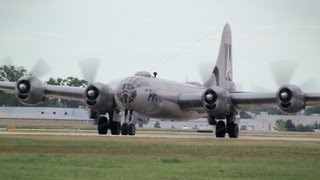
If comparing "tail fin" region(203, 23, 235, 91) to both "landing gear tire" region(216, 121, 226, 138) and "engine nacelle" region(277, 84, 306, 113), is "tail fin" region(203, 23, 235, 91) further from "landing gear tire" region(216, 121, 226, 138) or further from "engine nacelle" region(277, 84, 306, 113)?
"engine nacelle" region(277, 84, 306, 113)

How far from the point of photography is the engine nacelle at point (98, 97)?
6184 cm

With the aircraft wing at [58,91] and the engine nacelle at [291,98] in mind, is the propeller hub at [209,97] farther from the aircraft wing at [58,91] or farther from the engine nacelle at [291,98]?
the aircraft wing at [58,91]

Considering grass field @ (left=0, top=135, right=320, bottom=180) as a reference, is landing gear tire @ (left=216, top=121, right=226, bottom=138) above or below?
above

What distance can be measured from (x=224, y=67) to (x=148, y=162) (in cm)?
4643

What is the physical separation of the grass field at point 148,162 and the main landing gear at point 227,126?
24536 mm

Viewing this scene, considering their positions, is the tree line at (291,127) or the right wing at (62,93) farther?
the tree line at (291,127)

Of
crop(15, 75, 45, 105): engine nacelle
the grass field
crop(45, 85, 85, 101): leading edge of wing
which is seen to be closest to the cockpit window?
crop(45, 85, 85, 101): leading edge of wing

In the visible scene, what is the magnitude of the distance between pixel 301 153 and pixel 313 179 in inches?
511

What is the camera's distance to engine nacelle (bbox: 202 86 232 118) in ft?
202

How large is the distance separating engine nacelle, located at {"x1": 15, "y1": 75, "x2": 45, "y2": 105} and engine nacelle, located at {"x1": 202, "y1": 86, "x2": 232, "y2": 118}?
1322 centimetres

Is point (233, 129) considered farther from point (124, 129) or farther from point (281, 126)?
point (281, 126)

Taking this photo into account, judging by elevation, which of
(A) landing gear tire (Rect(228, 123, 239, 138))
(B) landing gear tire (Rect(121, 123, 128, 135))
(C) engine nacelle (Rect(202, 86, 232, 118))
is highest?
(C) engine nacelle (Rect(202, 86, 232, 118))

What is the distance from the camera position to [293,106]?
192 ft

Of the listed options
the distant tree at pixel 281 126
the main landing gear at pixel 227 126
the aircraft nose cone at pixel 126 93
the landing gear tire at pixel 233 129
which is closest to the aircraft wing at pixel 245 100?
the main landing gear at pixel 227 126
